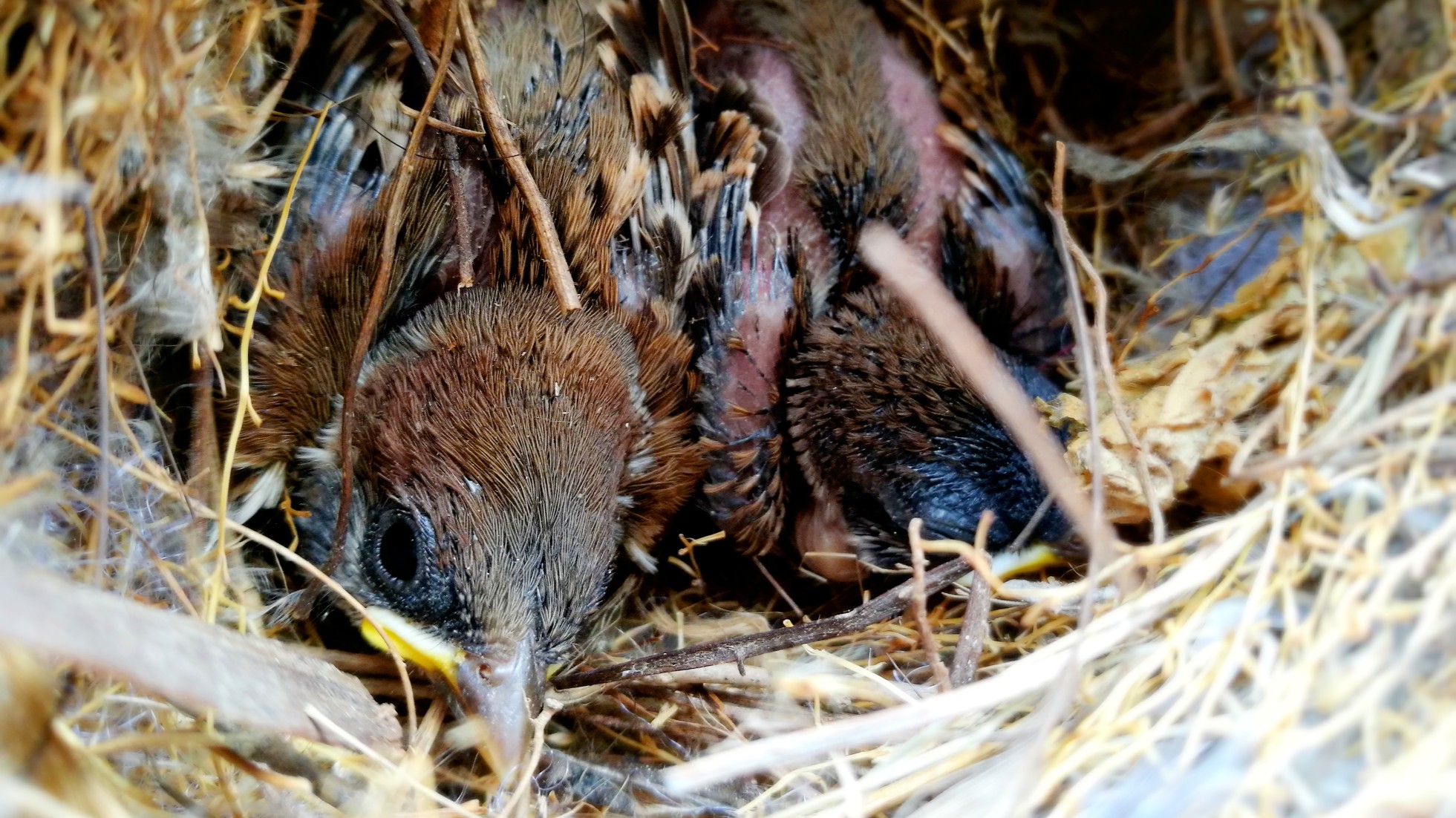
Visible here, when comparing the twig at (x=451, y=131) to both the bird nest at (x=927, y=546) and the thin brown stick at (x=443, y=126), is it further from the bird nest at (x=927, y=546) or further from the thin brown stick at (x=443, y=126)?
the bird nest at (x=927, y=546)

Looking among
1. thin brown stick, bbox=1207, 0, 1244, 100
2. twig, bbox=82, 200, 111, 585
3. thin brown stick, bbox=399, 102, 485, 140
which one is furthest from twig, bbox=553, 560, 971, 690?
thin brown stick, bbox=1207, 0, 1244, 100

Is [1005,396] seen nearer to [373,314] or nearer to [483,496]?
[483,496]

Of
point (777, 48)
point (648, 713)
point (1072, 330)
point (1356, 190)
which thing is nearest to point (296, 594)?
point (648, 713)

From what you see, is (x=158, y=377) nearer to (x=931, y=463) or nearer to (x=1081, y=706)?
(x=931, y=463)

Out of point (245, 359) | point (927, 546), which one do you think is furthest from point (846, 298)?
point (245, 359)

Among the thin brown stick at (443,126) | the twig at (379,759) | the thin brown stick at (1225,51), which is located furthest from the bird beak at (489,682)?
the thin brown stick at (1225,51)

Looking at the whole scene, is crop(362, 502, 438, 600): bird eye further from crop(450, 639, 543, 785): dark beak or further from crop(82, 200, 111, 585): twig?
crop(82, 200, 111, 585): twig

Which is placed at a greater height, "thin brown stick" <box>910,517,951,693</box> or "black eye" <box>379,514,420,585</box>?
"black eye" <box>379,514,420,585</box>
